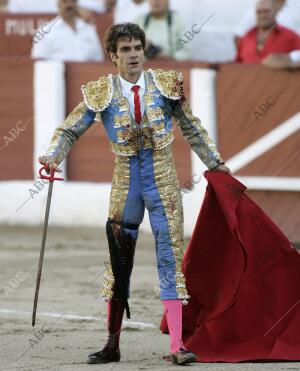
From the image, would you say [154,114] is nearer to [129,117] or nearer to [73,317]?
[129,117]

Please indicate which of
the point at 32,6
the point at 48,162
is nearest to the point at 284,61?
the point at 32,6

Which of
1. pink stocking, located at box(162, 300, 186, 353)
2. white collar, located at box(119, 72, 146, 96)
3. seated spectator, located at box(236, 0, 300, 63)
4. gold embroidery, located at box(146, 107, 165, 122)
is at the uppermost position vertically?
seated spectator, located at box(236, 0, 300, 63)

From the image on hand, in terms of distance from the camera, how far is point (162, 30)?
9.92 meters

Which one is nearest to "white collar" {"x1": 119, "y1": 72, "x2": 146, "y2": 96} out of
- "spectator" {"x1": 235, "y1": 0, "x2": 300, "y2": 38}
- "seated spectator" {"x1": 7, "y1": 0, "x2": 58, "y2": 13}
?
"spectator" {"x1": 235, "y1": 0, "x2": 300, "y2": 38}

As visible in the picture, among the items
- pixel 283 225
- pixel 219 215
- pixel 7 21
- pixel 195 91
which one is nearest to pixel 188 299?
pixel 219 215

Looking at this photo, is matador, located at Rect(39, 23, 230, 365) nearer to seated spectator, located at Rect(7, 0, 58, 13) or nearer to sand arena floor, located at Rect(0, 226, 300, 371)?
sand arena floor, located at Rect(0, 226, 300, 371)

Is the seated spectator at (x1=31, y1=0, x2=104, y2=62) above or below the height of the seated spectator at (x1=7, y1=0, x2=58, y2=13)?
below

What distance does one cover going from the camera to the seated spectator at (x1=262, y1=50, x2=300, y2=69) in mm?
8883

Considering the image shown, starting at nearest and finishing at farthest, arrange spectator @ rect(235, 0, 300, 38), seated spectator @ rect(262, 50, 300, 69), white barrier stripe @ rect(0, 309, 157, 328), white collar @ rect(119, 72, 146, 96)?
white collar @ rect(119, 72, 146, 96) < white barrier stripe @ rect(0, 309, 157, 328) < seated spectator @ rect(262, 50, 300, 69) < spectator @ rect(235, 0, 300, 38)

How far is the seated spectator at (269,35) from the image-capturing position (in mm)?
9000

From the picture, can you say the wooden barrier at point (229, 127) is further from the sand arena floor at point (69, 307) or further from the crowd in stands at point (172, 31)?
the sand arena floor at point (69, 307)

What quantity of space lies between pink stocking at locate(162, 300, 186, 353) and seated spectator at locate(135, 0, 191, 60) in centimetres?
505

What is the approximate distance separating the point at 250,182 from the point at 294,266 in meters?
3.95

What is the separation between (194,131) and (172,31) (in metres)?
4.89
